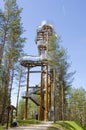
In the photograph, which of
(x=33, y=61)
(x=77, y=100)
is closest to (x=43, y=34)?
(x=33, y=61)

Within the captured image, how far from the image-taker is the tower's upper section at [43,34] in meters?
42.3

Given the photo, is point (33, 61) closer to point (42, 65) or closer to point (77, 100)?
point (42, 65)

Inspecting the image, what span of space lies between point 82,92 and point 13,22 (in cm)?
4875

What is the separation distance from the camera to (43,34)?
4378cm

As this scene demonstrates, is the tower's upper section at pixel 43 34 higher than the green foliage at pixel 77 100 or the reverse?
higher

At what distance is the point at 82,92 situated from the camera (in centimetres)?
7150

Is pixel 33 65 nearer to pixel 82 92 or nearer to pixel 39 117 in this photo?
pixel 39 117

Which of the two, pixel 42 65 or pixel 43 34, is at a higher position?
pixel 43 34

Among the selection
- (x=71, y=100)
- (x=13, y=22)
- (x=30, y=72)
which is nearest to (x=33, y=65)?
(x=30, y=72)

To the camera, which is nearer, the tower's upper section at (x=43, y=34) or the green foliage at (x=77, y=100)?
the tower's upper section at (x=43, y=34)

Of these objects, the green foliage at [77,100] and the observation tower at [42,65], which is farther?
the green foliage at [77,100]

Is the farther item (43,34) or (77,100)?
(77,100)

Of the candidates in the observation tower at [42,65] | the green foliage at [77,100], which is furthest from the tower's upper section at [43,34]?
the green foliage at [77,100]

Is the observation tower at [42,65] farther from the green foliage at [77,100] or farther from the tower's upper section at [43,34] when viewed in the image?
the green foliage at [77,100]
